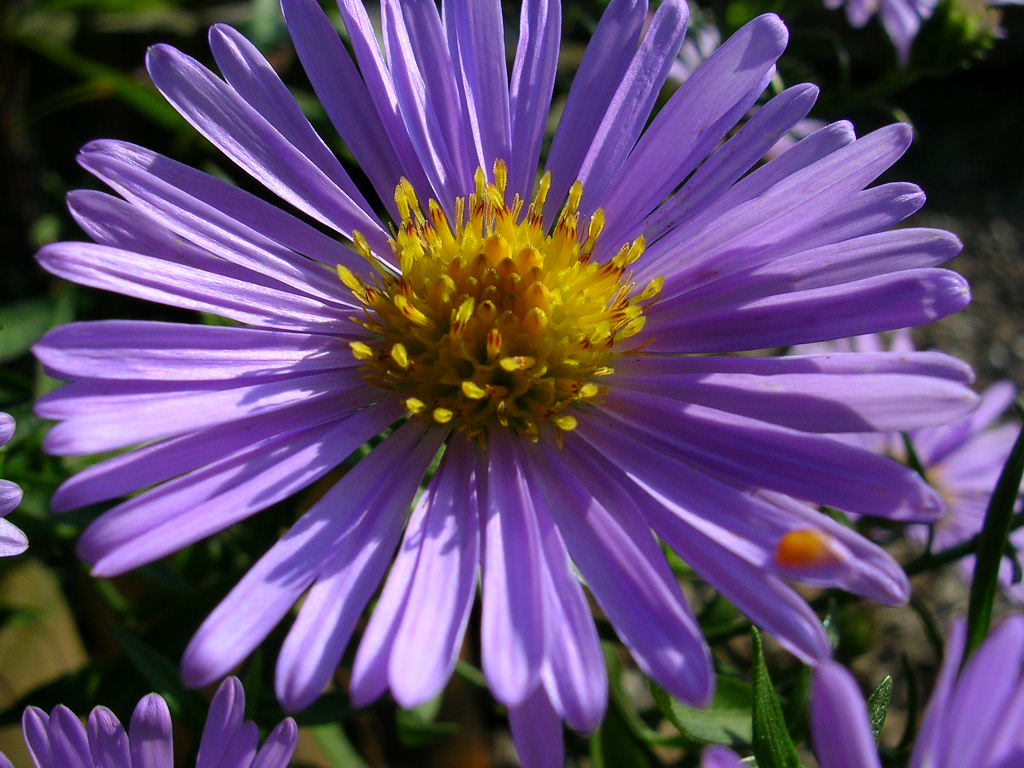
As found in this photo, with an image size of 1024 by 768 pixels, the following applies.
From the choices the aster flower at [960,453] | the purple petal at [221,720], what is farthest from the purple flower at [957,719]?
the aster flower at [960,453]

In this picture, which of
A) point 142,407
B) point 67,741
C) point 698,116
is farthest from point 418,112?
→ point 67,741

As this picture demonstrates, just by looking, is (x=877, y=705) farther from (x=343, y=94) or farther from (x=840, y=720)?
(x=343, y=94)

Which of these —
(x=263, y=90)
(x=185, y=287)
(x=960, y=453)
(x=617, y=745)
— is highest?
(x=263, y=90)

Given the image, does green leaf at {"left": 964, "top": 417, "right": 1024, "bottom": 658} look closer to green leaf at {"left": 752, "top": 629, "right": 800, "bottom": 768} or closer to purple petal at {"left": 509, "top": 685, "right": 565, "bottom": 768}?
green leaf at {"left": 752, "top": 629, "right": 800, "bottom": 768}

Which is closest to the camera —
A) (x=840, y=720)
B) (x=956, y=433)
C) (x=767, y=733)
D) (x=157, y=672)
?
(x=840, y=720)

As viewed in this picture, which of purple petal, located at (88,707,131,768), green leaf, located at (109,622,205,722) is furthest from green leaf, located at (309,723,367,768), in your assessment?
purple petal, located at (88,707,131,768)

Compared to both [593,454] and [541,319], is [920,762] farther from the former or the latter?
[541,319]

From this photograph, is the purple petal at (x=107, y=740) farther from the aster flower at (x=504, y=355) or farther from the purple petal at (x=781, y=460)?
the purple petal at (x=781, y=460)
